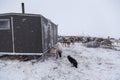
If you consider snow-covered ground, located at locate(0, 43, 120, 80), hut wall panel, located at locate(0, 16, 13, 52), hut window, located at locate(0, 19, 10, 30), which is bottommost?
snow-covered ground, located at locate(0, 43, 120, 80)

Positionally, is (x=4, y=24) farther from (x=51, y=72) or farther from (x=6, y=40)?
(x=51, y=72)

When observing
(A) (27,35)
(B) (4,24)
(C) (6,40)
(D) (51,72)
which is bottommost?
(D) (51,72)

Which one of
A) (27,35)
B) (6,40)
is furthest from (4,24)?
(27,35)

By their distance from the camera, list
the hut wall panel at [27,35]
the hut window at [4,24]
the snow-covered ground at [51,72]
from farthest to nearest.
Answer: the hut window at [4,24] → the hut wall panel at [27,35] → the snow-covered ground at [51,72]

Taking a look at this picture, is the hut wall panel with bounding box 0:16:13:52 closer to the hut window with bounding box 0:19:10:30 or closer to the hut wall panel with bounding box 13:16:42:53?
the hut window with bounding box 0:19:10:30

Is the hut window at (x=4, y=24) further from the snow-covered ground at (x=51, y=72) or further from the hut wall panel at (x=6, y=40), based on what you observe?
the snow-covered ground at (x=51, y=72)

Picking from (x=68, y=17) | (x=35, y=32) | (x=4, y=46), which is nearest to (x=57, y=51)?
(x=35, y=32)

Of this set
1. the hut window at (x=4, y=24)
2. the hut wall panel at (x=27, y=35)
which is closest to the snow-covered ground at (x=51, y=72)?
the hut wall panel at (x=27, y=35)

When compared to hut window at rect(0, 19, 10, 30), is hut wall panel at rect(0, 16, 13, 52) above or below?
below

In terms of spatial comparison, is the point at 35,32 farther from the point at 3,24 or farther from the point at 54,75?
the point at 54,75

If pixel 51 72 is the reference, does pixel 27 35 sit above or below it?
above

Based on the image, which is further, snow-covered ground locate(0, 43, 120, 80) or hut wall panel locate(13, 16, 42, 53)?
hut wall panel locate(13, 16, 42, 53)

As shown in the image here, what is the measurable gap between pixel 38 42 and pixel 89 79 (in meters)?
4.25

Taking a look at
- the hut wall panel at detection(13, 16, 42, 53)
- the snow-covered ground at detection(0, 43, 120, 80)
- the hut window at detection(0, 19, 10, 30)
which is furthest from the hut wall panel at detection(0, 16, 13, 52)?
the snow-covered ground at detection(0, 43, 120, 80)
